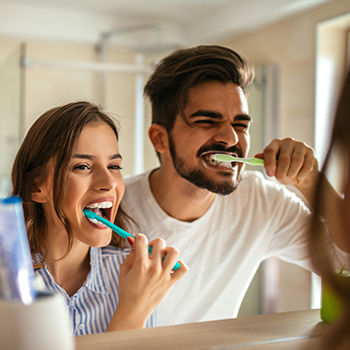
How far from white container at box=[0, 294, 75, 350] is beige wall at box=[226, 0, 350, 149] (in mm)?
1693

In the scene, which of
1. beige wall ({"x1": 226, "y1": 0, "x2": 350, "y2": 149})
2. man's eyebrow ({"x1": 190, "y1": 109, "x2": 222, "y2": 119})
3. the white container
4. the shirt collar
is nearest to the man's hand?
man's eyebrow ({"x1": 190, "y1": 109, "x2": 222, "y2": 119})

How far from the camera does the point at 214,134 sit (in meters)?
0.89

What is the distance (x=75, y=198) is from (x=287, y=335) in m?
0.41

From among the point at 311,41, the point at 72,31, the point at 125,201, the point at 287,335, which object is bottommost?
the point at 287,335

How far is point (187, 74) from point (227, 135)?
0.18m

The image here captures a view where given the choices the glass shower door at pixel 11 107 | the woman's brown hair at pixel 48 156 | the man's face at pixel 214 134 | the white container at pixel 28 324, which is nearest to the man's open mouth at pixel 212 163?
the man's face at pixel 214 134

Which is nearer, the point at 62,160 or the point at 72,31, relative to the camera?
the point at 62,160

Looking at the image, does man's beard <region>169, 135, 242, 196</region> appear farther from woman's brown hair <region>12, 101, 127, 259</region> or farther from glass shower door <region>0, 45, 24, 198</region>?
glass shower door <region>0, 45, 24, 198</region>

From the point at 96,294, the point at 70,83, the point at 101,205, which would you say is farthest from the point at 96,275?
the point at 70,83

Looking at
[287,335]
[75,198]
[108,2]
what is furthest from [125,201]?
[108,2]

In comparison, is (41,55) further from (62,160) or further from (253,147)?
(62,160)

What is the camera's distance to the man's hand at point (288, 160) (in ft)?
2.69

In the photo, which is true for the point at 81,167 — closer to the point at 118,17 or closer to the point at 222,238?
the point at 222,238

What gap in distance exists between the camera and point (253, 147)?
2.07 metres
